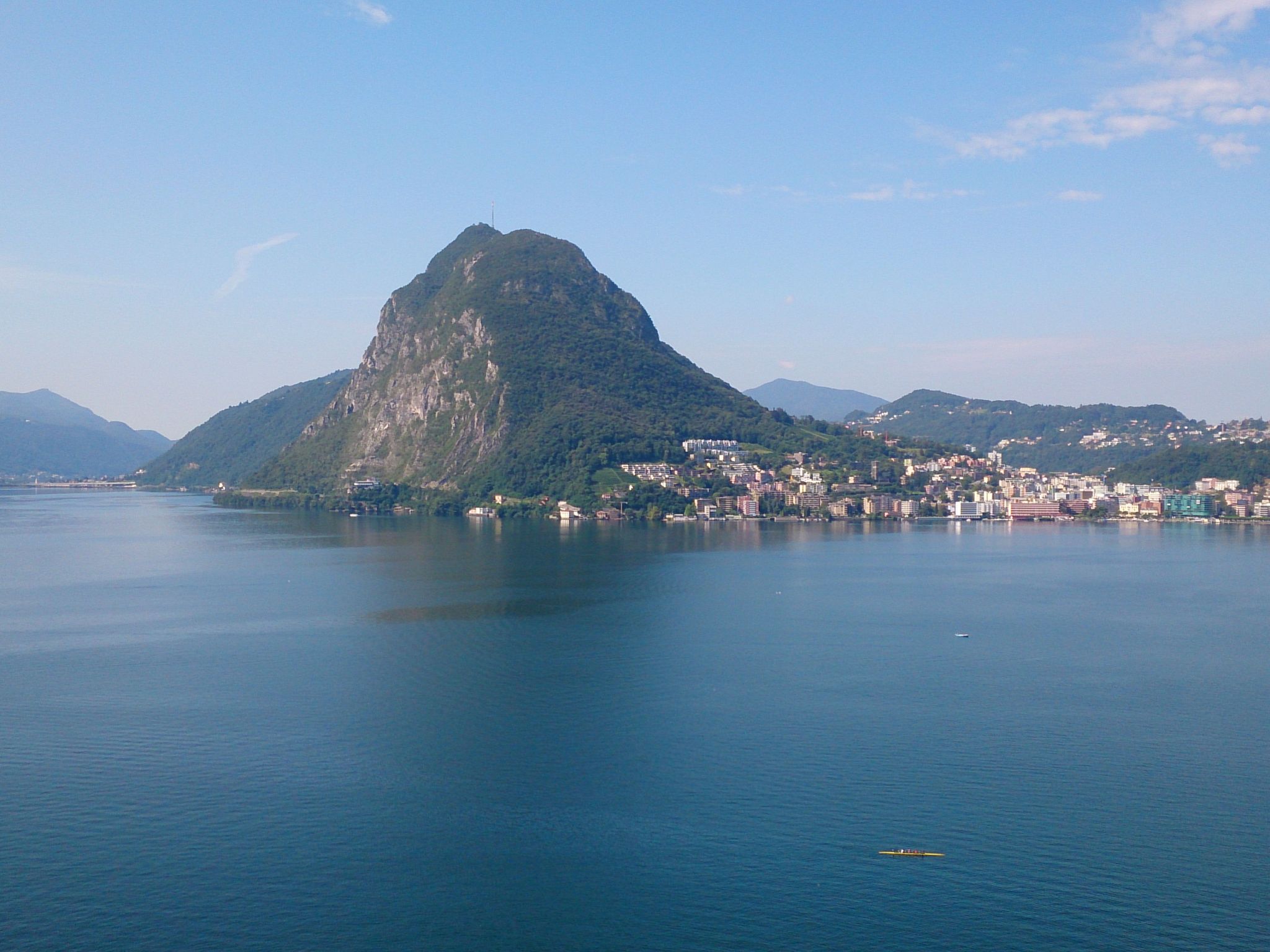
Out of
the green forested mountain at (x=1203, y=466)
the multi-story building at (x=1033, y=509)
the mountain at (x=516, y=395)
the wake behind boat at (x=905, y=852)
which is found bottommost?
the wake behind boat at (x=905, y=852)

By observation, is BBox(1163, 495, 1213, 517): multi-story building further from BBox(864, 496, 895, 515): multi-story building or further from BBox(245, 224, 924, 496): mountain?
BBox(245, 224, 924, 496): mountain

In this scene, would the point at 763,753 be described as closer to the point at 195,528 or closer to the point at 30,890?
the point at 30,890

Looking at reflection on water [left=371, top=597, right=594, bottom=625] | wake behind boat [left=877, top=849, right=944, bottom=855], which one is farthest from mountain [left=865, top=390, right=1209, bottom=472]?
wake behind boat [left=877, top=849, right=944, bottom=855]

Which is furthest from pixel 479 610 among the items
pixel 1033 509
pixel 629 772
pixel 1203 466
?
pixel 1203 466

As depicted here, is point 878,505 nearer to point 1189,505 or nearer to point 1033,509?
point 1033,509

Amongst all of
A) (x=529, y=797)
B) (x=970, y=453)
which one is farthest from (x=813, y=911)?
(x=970, y=453)

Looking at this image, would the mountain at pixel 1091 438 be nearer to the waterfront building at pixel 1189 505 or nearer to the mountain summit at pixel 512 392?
the waterfront building at pixel 1189 505

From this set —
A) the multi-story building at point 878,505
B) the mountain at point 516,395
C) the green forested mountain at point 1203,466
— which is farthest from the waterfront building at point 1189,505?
the mountain at point 516,395
